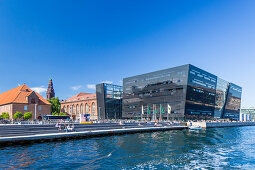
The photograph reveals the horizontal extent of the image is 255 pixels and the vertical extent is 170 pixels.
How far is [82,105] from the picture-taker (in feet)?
518

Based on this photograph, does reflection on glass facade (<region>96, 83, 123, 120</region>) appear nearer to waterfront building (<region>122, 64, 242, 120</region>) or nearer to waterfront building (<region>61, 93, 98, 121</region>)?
waterfront building (<region>122, 64, 242, 120</region>)

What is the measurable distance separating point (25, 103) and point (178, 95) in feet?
258

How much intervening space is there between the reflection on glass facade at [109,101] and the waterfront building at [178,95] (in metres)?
4.46

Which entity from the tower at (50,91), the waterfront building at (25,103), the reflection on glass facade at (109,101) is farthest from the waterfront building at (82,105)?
the waterfront building at (25,103)

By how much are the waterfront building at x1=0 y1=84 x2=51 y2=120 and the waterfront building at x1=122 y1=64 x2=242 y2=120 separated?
52.5 meters

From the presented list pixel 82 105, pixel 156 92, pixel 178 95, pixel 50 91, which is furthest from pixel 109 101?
pixel 50 91

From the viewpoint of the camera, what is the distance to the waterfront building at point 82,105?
477 ft

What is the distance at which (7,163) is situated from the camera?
2319cm

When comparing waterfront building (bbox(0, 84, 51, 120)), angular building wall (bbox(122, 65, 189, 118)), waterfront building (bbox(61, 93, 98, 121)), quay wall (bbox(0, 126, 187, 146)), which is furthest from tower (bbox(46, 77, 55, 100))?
quay wall (bbox(0, 126, 187, 146))

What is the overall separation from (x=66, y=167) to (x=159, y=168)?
10.6 meters

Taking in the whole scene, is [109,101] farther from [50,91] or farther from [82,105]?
[50,91]

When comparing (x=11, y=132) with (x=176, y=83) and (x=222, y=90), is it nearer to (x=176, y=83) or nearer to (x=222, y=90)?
(x=176, y=83)

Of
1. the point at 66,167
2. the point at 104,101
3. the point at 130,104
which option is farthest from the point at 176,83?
the point at 66,167

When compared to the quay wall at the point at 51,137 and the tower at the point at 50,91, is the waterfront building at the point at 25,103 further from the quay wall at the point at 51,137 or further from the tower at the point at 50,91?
the tower at the point at 50,91
